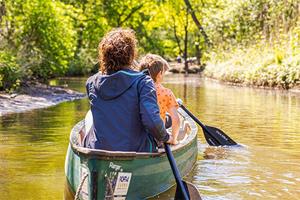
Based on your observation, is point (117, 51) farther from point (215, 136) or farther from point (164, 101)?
point (215, 136)

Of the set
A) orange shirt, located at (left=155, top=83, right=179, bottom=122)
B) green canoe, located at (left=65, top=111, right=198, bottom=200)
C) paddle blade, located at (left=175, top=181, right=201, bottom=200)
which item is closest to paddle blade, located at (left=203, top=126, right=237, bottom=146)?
orange shirt, located at (left=155, top=83, right=179, bottom=122)

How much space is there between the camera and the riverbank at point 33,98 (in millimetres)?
13456

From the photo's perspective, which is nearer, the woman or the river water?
the woman

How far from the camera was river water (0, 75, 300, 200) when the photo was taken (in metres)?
6.34

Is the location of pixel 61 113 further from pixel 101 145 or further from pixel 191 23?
pixel 191 23

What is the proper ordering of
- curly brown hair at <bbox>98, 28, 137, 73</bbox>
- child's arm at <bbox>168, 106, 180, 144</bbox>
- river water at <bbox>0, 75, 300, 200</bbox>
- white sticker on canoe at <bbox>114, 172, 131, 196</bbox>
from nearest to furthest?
white sticker on canoe at <bbox>114, 172, 131, 196</bbox>
curly brown hair at <bbox>98, 28, 137, 73</bbox>
river water at <bbox>0, 75, 300, 200</bbox>
child's arm at <bbox>168, 106, 180, 144</bbox>

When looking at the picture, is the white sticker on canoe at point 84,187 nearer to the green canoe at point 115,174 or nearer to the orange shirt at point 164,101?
the green canoe at point 115,174

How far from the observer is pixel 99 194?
4.77m

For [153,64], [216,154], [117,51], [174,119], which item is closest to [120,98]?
[117,51]

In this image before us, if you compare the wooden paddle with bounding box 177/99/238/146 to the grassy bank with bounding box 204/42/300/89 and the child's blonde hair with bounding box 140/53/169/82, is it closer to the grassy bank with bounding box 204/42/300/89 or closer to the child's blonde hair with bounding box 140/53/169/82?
the child's blonde hair with bounding box 140/53/169/82

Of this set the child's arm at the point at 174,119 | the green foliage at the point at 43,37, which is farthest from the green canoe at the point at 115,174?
the green foliage at the point at 43,37

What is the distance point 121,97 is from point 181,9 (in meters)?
36.3

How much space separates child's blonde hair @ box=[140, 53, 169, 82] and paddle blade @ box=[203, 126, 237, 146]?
9.79 ft

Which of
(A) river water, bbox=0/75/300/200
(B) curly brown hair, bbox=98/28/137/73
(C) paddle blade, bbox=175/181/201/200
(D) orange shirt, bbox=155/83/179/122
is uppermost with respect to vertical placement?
(B) curly brown hair, bbox=98/28/137/73
